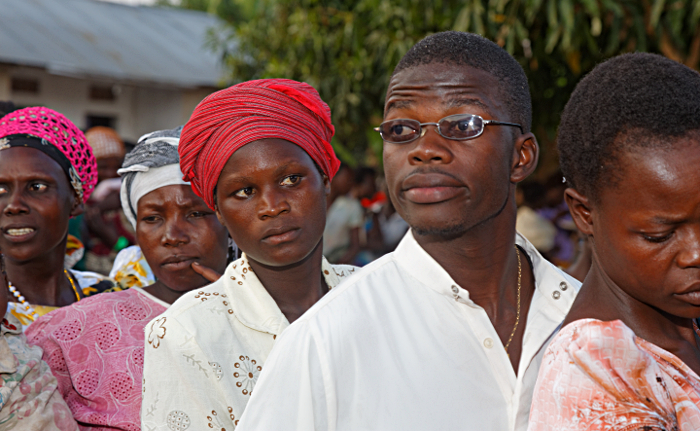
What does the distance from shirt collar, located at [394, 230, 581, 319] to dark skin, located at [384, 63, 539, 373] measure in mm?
62

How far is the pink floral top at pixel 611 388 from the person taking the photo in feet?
4.39

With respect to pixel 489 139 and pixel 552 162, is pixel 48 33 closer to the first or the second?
pixel 552 162

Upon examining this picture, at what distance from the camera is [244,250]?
2.31 metres

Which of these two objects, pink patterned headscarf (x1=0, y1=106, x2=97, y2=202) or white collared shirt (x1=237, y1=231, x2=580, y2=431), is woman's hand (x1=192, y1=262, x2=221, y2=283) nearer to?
pink patterned headscarf (x1=0, y1=106, x2=97, y2=202)

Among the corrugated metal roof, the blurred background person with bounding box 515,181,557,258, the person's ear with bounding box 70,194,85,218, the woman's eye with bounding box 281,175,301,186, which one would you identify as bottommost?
the blurred background person with bounding box 515,181,557,258

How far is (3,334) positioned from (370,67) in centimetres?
582

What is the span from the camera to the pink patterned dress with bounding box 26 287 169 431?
244 centimetres

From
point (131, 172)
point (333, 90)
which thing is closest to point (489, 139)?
point (131, 172)

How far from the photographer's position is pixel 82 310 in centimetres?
264

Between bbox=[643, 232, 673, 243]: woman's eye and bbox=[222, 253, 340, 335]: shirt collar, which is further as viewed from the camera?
bbox=[222, 253, 340, 335]: shirt collar

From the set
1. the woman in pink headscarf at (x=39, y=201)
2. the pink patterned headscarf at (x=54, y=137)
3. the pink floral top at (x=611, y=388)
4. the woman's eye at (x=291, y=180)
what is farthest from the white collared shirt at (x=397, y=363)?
the pink patterned headscarf at (x=54, y=137)

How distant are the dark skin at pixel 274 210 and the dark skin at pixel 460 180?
0.46 m

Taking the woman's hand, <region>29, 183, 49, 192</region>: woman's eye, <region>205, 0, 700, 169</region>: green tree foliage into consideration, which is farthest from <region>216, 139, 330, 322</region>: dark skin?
<region>205, 0, 700, 169</region>: green tree foliage

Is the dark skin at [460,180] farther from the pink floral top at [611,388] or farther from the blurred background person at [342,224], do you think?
the blurred background person at [342,224]
